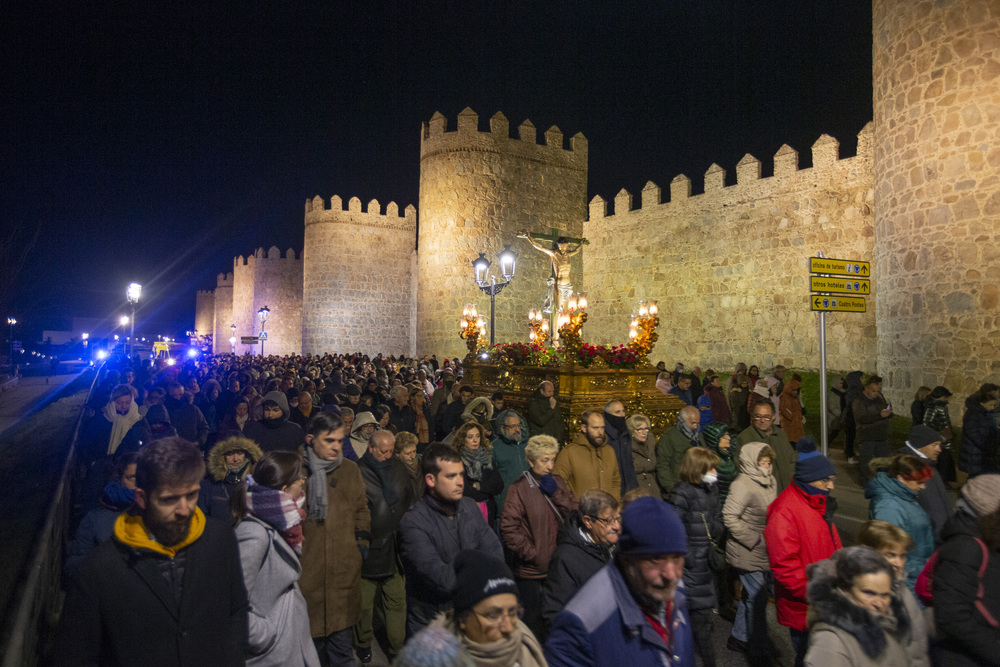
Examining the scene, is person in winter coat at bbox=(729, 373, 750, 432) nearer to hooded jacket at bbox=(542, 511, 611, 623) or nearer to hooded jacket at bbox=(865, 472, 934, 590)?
hooded jacket at bbox=(865, 472, 934, 590)

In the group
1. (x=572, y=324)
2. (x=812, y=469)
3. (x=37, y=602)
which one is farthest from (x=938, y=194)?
(x=37, y=602)

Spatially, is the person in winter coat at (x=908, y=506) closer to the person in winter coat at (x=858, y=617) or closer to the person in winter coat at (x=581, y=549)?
the person in winter coat at (x=858, y=617)

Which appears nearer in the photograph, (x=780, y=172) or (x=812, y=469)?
(x=812, y=469)

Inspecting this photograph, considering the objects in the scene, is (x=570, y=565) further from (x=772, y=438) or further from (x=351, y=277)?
(x=351, y=277)

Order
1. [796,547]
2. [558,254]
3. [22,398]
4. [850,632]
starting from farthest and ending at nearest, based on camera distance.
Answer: [22,398]
[558,254]
[796,547]
[850,632]

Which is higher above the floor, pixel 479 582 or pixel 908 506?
pixel 479 582

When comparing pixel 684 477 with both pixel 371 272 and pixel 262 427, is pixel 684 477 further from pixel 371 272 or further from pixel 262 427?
pixel 371 272

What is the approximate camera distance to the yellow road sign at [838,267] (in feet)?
20.5

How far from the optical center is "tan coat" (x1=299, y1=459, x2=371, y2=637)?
3277mm

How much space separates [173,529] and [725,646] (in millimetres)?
3498

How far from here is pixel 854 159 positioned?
14.3m

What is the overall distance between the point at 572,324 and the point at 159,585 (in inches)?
303

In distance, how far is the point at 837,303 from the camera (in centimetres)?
638

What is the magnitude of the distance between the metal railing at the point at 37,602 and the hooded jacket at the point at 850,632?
125 inches
